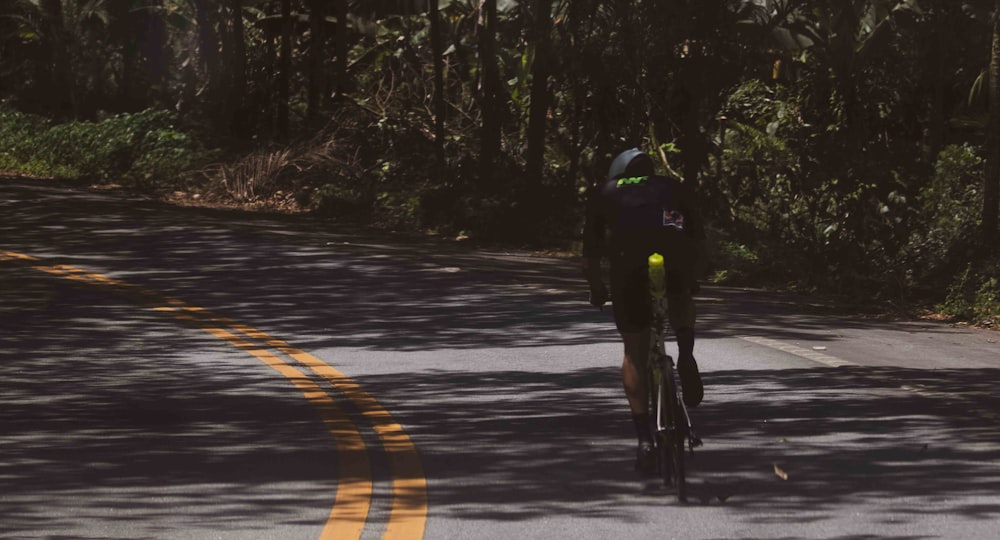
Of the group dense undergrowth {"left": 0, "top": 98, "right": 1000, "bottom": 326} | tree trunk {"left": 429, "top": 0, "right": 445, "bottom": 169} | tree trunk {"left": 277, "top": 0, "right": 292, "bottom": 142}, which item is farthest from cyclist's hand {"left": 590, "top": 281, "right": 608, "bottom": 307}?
tree trunk {"left": 277, "top": 0, "right": 292, "bottom": 142}

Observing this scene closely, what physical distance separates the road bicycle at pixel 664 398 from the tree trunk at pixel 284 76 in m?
26.8

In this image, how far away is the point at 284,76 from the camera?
3556 centimetres

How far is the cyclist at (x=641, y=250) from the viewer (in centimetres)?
796

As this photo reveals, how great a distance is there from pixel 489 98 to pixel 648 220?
2014cm

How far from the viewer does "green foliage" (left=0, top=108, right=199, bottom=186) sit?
31.8m

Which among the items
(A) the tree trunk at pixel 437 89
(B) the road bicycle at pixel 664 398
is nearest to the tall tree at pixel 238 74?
(A) the tree trunk at pixel 437 89

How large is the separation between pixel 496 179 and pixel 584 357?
13.8 m

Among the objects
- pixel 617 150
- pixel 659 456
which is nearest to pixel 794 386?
pixel 659 456

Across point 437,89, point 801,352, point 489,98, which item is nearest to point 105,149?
point 437,89

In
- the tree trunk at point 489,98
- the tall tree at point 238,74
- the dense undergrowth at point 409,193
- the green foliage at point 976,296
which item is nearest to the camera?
the green foliage at point 976,296

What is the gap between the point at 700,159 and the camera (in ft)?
81.6

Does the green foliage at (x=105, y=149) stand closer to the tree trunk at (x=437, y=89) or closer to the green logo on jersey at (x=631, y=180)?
the tree trunk at (x=437, y=89)

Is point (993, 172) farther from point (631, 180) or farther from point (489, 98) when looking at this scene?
point (631, 180)

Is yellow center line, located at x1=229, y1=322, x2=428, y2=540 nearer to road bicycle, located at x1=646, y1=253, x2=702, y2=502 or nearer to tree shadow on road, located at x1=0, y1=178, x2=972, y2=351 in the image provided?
road bicycle, located at x1=646, y1=253, x2=702, y2=502
